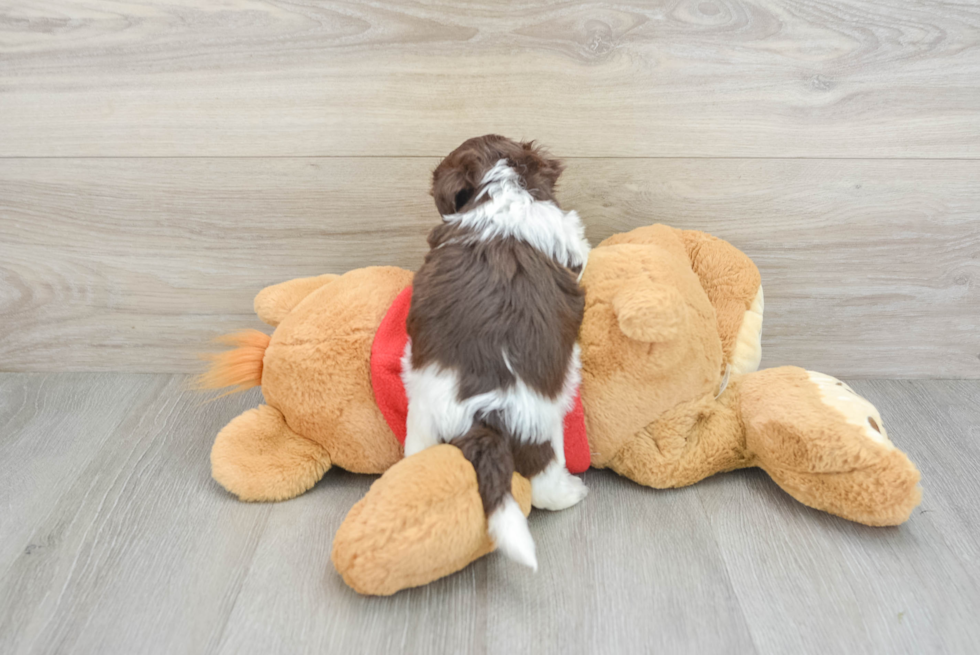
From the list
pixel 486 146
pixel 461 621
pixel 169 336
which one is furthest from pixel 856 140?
pixel 169 336

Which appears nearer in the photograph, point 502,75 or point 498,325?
point 498,325

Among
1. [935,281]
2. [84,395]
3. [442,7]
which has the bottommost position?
[84,395]

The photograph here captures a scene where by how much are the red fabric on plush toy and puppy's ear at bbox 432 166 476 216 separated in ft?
0.35

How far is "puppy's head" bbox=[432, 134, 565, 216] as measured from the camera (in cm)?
68

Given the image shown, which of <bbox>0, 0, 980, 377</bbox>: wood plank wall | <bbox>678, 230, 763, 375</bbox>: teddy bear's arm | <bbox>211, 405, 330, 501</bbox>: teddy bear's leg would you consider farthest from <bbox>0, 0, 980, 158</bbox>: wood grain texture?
<bbox>211, 405, 330, 501</bbox>: teddy bear's leg

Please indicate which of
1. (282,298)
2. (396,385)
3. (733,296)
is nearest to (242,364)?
(282,298)

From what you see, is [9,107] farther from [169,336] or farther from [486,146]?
[486,146]

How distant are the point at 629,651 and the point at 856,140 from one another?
66 centimetres

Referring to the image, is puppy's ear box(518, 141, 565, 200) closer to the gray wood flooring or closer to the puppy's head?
the puppy's head

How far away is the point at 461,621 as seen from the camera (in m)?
0.60

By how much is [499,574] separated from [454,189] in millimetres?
381

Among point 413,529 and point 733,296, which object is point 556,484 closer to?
point 413,529

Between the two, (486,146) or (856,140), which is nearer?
(486,146)

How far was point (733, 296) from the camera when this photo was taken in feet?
2.61
